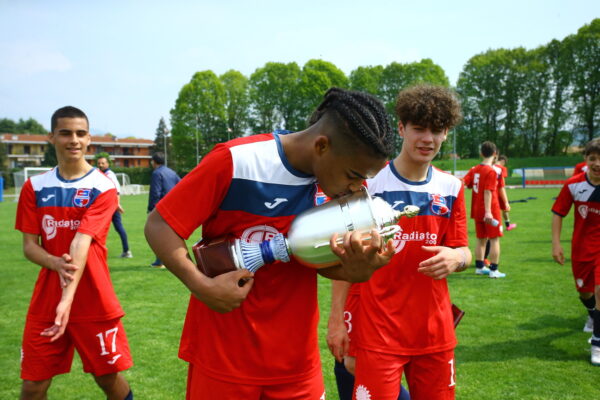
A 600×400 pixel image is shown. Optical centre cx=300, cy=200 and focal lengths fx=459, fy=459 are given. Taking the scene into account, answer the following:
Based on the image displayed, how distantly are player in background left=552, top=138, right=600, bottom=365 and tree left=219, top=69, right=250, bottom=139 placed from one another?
64.5 metres

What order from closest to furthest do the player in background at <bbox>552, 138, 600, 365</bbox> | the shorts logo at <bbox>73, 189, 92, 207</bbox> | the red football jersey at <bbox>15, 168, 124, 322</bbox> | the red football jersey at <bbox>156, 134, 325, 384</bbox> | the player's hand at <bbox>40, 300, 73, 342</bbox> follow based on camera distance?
the red football jersey at <bbox>156, 134, 325, 384</bbox>
the player's hand at <bbox>40, 300, 73, 342</bbox>
the red football jersey at <bbox>15, 168, 124, 322</bbox>
the shorts logo at <bbox>73, 189, 92, 207</bbox>
the player in background at <bbox>552, 138, 600, 365</bbox>

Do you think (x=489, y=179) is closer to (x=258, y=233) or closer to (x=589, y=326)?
(x=589, y=326)

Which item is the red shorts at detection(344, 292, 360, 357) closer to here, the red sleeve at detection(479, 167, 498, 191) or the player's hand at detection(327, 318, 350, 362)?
the player's hand at detection(327, 318, 350, 362)

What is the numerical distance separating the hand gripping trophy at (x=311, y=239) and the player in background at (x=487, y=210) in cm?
800

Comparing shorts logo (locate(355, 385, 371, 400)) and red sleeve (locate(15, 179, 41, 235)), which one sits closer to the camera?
shorts logo (locate(355, 385, 371, 400))

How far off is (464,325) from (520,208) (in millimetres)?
18999

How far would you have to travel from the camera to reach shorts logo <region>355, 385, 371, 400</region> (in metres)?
2.77

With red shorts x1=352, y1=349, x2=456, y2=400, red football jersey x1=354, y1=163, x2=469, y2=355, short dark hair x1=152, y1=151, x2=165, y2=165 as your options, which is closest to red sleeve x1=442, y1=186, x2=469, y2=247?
red football jersey x1=354, y1=163, x2=469, y2=355

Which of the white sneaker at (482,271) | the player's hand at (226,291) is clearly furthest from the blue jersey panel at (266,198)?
the white sneaker at (482,271)

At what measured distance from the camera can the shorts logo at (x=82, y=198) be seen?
12.1 ft

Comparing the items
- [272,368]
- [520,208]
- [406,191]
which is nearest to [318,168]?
[272,368]

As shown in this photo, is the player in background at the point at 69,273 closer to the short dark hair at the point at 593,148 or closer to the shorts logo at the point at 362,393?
the shorts logo at the point at 362,393

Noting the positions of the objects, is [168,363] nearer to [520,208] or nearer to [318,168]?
[318,168]

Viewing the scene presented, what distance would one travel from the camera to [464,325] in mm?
6535
